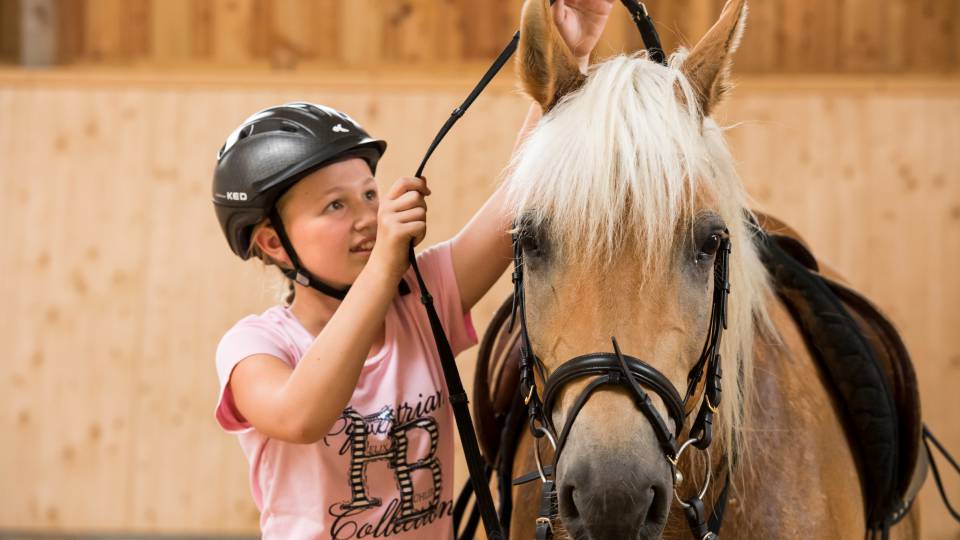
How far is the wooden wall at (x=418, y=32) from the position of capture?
544 cm

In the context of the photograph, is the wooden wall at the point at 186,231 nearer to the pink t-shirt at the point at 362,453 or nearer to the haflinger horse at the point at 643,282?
the pink t-shirt at the point at 362,453

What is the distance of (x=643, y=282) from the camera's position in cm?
128

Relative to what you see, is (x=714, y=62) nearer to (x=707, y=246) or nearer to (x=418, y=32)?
(x=707, y=246)

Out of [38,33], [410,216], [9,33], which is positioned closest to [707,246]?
[410,216]

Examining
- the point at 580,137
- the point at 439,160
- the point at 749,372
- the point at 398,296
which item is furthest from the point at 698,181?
the point at 439,160

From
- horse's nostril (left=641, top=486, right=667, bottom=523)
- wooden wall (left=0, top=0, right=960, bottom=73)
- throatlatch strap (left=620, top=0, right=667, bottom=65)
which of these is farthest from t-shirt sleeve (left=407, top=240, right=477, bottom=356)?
wooden wall (left=0, top=0, right=960, bottom=73)

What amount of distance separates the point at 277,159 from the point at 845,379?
1165 millimetres

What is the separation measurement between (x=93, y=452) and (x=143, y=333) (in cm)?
66

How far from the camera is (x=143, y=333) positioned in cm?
495

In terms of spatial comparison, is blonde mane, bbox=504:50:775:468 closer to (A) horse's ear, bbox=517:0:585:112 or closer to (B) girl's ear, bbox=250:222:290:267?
(A) horse's ear, bbox=517:0:585:112

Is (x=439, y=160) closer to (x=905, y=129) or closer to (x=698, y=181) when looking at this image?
(x=905, y=129)

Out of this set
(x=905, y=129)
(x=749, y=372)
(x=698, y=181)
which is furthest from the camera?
(x=905, y=129)

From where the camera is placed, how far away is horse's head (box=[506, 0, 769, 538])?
1.22 meters

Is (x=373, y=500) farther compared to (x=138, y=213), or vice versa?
(x=138, y=213)
